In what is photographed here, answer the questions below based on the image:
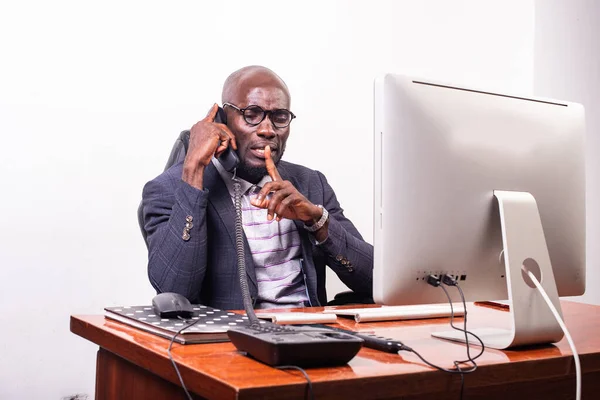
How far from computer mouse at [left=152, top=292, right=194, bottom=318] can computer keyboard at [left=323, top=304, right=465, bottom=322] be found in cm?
39

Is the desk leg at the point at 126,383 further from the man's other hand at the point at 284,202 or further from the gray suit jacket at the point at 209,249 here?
the man's other hand at the point at 284,202

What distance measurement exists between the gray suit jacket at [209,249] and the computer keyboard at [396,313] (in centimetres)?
40

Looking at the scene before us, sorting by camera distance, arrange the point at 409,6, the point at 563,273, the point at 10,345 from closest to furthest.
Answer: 1. the point at 563,273
2. the point at 10,345
3. the point at 409,6

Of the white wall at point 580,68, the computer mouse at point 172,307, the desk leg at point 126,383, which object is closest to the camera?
the desk leg at point 126,383

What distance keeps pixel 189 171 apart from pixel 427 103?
34.0 inches

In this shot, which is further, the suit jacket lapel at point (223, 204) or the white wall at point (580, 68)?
the white wall at point (580, 68)

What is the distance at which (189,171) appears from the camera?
6.10 ft

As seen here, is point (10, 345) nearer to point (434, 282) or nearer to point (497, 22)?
point (434, 282)

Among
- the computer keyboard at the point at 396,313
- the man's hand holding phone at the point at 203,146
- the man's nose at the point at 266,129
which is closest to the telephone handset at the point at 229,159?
the man's hand holding phone at the point at 203,146

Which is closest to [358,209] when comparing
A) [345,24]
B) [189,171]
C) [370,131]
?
[370,131]

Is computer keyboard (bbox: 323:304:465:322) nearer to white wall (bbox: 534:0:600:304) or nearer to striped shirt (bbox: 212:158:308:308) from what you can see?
striped shirt (bbox: 212:158:308:308)

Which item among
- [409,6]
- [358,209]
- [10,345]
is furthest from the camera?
[409,6]

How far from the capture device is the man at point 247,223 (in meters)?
1.78

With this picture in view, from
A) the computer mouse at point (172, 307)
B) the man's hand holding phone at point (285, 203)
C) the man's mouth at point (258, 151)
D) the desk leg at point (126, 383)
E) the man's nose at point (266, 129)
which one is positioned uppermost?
the man's nose at point (266, 129)
